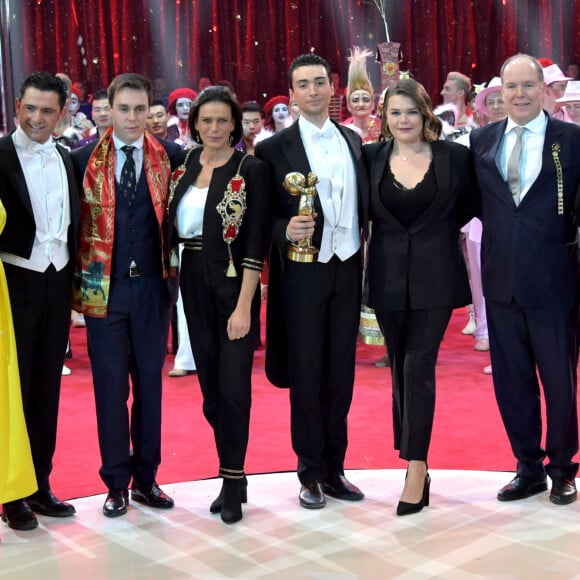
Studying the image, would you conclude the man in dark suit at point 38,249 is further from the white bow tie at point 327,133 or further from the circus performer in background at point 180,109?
the circus performer in background at point 180,109

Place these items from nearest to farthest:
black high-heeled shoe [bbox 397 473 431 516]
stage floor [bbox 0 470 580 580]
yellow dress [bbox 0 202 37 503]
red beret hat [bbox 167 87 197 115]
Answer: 1. stage floor [bbox 0 470 580 580]
2. yellow dress [bbox 0 202 37 503]
3. black high-heeled shoe [bbox 397 473 431 516]
4. red beret hat [bbox 167 87 197 115]

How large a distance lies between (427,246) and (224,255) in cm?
80

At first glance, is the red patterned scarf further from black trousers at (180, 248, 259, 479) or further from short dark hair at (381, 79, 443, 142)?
short dark hair at (381, 79, 443, 142)

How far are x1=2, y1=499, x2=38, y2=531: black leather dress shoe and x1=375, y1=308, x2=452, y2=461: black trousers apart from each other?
4.87 feet

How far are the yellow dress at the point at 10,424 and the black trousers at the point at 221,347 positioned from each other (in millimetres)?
689

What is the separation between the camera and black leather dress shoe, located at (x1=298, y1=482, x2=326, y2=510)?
14.0 ft

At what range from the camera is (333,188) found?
4168 mm

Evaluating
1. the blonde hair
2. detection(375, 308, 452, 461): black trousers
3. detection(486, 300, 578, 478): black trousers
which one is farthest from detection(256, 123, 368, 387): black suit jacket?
the blonde hair

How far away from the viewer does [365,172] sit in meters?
4.21

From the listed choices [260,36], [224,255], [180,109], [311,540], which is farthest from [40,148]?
[260,36]

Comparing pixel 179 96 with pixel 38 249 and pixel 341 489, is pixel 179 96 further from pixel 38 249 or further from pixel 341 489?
pixel 341 489

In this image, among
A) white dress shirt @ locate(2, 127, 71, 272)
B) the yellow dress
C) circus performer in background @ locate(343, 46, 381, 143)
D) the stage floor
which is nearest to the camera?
the stage floor

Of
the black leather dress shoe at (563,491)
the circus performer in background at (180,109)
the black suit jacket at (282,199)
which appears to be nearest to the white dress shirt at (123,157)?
the black suit jacket at (282,199)

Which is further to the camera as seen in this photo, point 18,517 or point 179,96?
point 179,96
